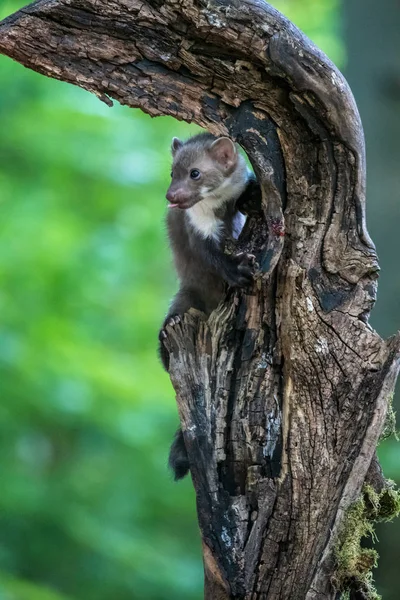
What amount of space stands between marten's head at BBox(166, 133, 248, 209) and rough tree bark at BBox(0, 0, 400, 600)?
82 cm

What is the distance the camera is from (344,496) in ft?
9.74

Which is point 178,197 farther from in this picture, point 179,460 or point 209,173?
point 179,460

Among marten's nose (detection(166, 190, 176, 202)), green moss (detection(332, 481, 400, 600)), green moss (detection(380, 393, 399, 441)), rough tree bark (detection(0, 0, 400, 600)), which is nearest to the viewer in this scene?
rough tree bark (detection(0, 0, 400, 600))

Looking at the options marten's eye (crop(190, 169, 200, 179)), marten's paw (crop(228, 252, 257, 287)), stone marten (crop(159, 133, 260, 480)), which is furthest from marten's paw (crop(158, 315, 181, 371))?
marten's eye (crop(190, 169, 200, 179))

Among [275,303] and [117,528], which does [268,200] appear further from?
[117,528]

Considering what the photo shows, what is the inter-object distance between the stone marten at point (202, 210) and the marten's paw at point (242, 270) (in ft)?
1.58

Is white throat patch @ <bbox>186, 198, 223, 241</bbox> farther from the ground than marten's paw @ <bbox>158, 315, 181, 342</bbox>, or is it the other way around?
white throat patch @ <bbox>186, 198, 223, 241</bbox>

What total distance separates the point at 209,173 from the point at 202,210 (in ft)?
0.56

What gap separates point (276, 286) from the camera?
3002 millimetres

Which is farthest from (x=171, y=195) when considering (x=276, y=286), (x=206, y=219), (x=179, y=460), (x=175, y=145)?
(x=179, y=460)

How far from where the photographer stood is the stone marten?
377cm

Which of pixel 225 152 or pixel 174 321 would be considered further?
pixel 225 152

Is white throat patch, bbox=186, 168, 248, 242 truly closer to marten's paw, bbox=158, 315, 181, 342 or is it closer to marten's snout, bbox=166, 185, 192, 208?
marten's snout, bbox=166, 185, 192, 208

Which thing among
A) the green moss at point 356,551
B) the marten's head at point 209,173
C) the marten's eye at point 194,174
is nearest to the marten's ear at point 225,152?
the marten's head at point 209,173
